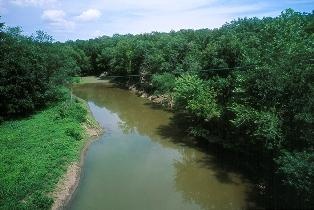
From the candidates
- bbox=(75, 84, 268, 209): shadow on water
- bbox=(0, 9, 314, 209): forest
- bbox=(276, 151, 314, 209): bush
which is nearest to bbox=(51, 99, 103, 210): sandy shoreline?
bbox=(75, 84, 268, 209): shadow on water

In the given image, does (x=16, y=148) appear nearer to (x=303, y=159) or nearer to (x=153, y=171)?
(x=153, y=171)

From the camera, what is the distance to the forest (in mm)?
18672

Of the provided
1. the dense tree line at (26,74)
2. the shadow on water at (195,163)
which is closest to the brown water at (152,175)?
the shadow on water at (195,163)

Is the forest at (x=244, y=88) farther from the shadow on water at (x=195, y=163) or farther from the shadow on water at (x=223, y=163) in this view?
the shadow on water at (x=195, y=163)

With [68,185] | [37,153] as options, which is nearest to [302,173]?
[68,185]

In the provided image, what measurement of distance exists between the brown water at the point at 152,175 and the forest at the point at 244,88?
6.98 ft

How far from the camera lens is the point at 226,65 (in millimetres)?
26859

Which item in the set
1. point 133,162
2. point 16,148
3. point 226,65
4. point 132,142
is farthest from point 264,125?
point 16,148

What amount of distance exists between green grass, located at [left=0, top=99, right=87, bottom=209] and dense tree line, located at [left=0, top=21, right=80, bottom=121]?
2.05 m

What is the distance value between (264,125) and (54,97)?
97.2ft

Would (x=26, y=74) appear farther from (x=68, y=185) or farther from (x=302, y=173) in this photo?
(x=302, y=173)

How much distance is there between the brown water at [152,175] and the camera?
65.7ft

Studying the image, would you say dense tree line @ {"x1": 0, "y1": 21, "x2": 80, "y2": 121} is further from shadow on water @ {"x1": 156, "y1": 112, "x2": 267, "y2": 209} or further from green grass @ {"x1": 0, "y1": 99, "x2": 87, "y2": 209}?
shadow on water @ {"x1": 156, "y1": 112, "x2": 267, "y2": 209}

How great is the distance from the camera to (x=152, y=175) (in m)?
23.7
